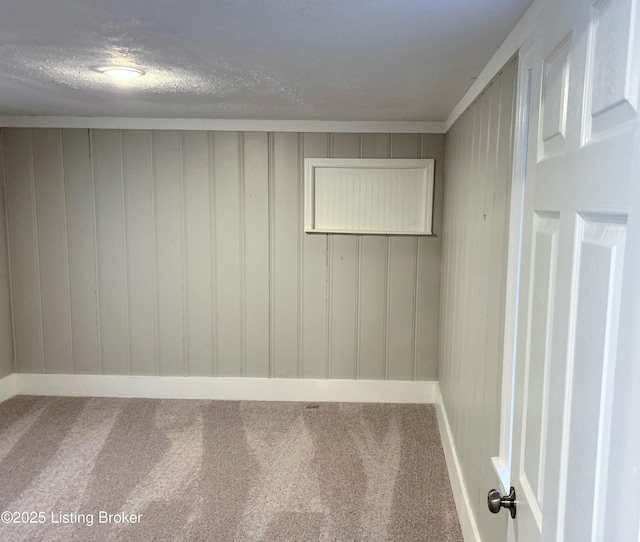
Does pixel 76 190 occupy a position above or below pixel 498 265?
above

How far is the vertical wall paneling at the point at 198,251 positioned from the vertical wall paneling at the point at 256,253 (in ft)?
0.93

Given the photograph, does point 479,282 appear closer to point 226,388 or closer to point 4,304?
point 226,388

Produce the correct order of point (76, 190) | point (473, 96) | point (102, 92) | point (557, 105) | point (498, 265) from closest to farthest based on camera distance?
point (557, 105) → point (498, 265) → point (473, 96) → point (102, 92) → point (76, 190)

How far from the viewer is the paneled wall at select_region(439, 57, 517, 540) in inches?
67.0

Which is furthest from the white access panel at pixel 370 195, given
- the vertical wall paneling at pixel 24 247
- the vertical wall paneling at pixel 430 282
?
the vertical wall paneling at pixel 24 247

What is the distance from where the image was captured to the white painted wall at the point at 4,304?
353cm

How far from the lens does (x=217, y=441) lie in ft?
9.83

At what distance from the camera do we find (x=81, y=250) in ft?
11.7

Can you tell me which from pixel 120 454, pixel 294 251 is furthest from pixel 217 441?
pixel 294 251

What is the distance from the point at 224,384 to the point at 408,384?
140cm

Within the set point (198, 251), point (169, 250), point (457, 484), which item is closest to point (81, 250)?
point (169, 250)

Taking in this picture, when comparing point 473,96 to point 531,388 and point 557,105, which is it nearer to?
point 557,105

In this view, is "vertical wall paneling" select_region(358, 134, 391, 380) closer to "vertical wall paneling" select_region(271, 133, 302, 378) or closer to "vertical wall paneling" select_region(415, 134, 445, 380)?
"vertical wall paneling" select_region(415, 134, 445, 380)

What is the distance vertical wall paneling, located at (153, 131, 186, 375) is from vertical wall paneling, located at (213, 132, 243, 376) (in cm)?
28
